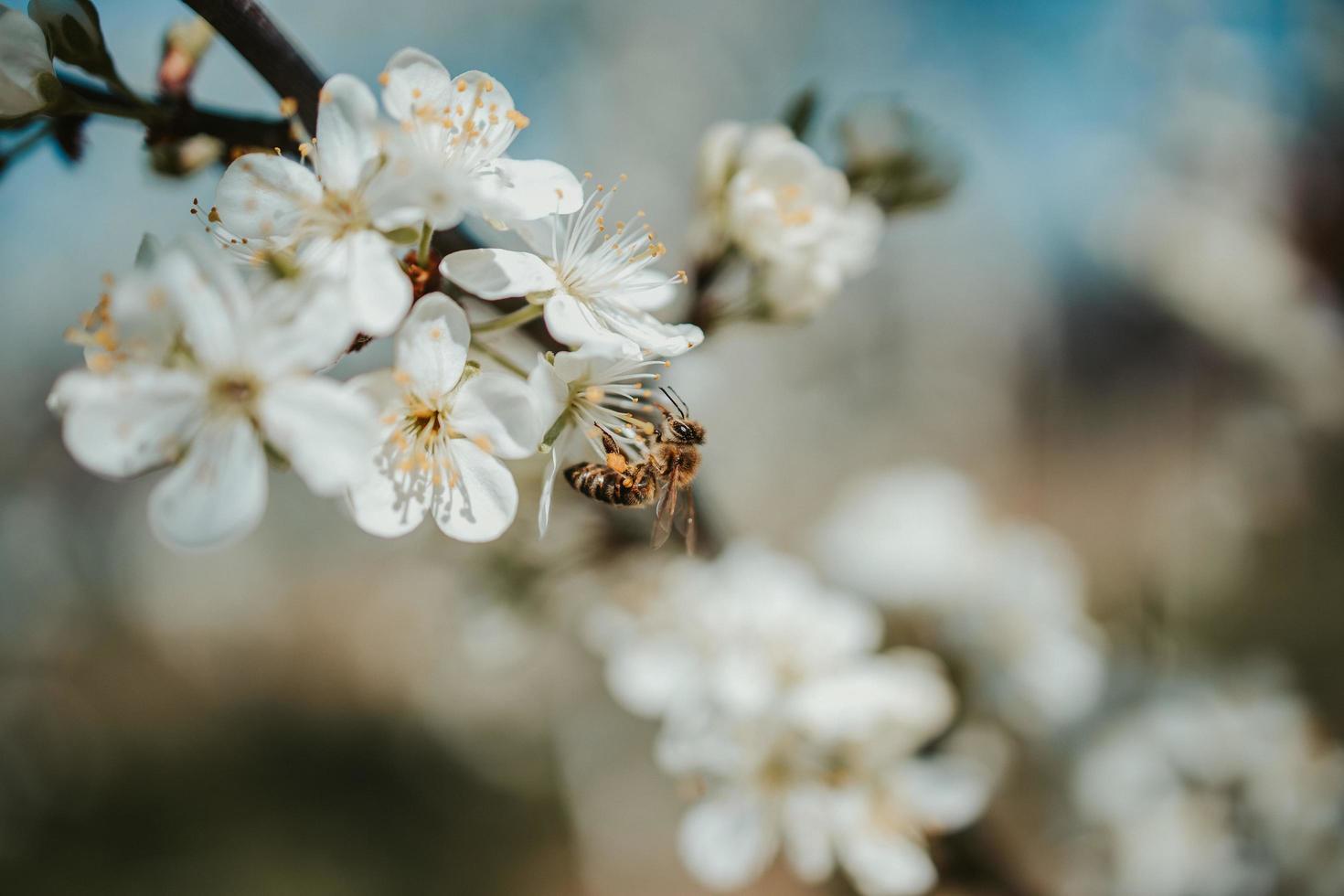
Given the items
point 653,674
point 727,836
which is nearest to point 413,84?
point 653,674

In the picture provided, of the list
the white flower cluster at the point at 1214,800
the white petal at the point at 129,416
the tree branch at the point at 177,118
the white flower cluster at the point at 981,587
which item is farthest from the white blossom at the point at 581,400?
the white flower cluster at the point at 1214,800

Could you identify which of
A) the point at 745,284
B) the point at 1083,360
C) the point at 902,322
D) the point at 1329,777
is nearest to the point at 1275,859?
the point at 1329,777

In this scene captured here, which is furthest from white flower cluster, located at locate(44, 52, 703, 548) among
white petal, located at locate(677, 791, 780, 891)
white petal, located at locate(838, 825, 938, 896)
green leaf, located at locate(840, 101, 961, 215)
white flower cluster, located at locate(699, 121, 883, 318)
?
white petal, located at locate(838, 825, 938, 896)

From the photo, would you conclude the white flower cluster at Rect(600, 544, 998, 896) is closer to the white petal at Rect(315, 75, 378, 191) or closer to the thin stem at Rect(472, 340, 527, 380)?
the thin stem at Rect(472, 340, 527, 380)

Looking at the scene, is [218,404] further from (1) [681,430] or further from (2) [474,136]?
(1) [681,430]

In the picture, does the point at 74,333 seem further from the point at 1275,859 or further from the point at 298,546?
the point at 298,546
